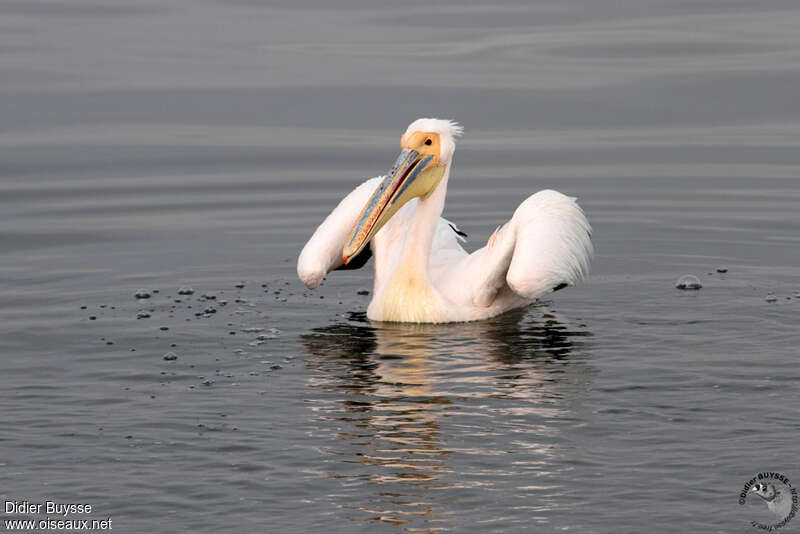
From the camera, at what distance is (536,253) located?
10.4 meters

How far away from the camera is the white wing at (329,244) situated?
11094 mm

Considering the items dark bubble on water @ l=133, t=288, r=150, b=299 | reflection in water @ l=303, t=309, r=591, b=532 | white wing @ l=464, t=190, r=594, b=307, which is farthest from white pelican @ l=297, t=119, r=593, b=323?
dark bubble on water @ l=133, t=288, r=150, b=299

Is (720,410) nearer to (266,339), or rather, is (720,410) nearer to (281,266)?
(266,339)

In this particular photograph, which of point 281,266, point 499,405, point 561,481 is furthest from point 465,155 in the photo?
point 561,481

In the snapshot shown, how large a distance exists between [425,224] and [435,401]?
8.99 ft

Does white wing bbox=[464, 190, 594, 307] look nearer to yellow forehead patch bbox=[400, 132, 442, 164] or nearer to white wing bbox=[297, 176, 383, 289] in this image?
yellow forehead patch bbox=[400, 132, 442, 164]

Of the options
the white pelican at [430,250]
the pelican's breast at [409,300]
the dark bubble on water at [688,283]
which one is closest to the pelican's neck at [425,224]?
the white pelican at [430,250]

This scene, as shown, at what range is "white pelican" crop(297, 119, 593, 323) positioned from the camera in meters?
10.5

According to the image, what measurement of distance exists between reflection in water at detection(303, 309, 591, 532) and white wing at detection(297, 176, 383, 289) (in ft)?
1.45

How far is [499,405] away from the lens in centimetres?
836

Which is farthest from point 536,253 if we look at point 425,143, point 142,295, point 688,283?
point 142,295

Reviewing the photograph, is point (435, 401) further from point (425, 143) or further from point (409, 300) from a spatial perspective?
point (425, 143)

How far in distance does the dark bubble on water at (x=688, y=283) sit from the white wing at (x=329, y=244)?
2354 mm

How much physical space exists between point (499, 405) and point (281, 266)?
457cm
